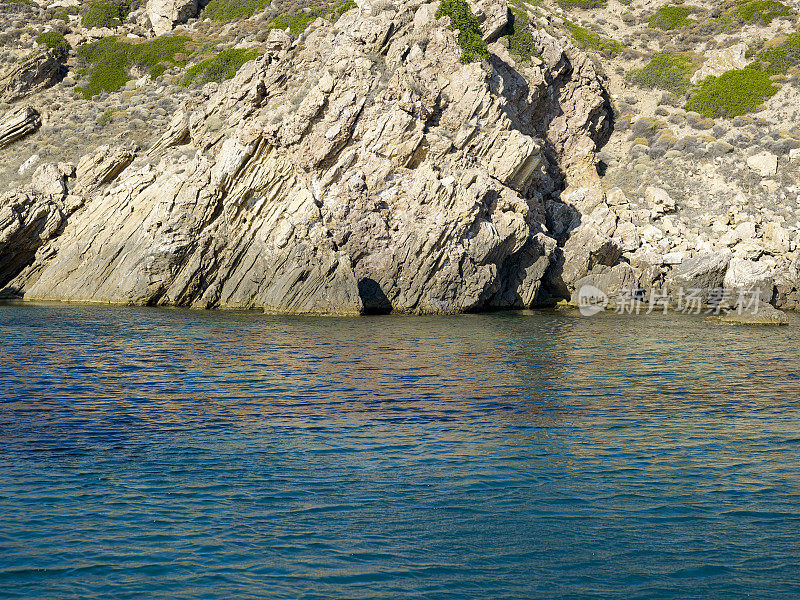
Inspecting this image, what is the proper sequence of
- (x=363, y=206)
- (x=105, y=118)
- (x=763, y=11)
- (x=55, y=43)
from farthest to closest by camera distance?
(x=763, y=11) → (x=55, y=43) → (x=105, y=118) → (x=363, y=206)

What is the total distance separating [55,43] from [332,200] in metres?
46.3

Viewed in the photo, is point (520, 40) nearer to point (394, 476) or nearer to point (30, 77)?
point (30, 77)

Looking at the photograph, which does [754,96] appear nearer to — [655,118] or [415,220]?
[655,118]

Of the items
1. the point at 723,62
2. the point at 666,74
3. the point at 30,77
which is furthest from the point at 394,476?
the point at 723,62

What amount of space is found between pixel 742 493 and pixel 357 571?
8044 millimetres

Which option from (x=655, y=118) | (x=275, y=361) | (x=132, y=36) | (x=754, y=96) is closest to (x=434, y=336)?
(x=275, y=361)

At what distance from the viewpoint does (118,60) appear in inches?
2820

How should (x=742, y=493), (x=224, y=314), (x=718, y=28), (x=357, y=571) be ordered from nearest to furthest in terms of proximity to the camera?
(x=357, y=571) → (x=742, y=493) → (x=224, y=314) → (x=718, y=28)

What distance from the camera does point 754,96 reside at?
66.9 m

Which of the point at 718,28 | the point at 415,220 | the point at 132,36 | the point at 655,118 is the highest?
the point at 718,28

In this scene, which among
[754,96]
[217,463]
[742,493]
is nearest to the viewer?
[742,493]

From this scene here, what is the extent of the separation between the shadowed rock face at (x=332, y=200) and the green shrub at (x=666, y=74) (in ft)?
89.5

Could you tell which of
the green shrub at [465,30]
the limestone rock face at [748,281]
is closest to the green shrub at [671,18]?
the green shrub at [465,30]

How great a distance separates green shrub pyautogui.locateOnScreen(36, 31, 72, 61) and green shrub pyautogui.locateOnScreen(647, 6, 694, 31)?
64.8 m
